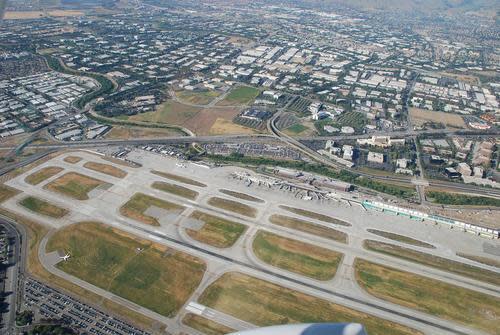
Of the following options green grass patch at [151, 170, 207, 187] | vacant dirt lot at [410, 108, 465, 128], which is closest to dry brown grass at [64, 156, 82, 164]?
green grass patch at [151, 170, 207, 187]

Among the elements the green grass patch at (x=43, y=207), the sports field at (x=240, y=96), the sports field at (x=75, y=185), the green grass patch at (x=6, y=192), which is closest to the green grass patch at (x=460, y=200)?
the sports field at (x=240, y=96)

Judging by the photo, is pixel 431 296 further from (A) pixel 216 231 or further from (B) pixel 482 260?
(A) pixel 216 231

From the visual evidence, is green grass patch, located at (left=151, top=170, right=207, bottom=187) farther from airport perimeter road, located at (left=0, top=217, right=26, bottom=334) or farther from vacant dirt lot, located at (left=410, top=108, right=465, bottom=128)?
vacant dirt lot, located at (left=410, top=108, right=465, bottom=128)

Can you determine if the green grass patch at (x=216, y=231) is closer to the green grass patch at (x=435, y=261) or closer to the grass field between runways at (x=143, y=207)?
the grass field between runways at (x=143, y=207)

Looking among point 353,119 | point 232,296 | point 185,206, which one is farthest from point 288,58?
point 232,296

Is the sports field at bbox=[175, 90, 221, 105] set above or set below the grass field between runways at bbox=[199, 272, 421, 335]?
below

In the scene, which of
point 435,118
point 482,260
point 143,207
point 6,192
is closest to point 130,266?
point 143,207
